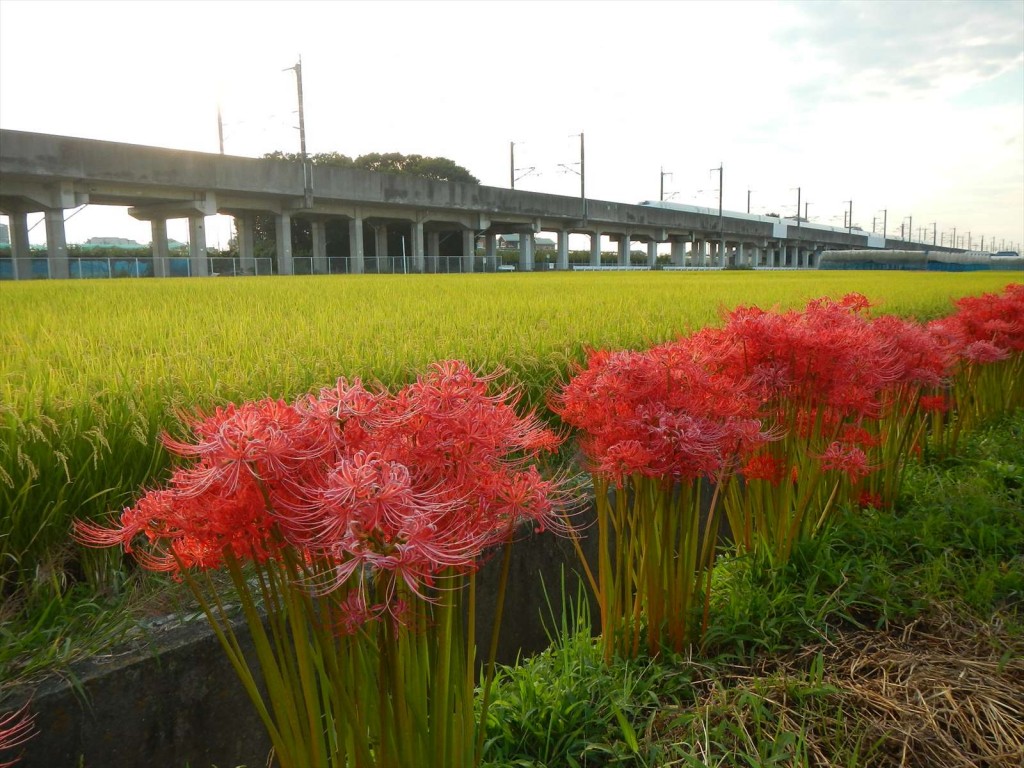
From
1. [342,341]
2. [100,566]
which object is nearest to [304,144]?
[342,341]

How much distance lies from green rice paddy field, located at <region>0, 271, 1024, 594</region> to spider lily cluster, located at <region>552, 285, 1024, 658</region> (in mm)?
383

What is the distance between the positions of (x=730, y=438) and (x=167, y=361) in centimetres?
221

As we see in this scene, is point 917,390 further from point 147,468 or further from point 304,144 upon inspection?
point 304,144

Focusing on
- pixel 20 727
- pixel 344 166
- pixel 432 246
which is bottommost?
pixel 20 727

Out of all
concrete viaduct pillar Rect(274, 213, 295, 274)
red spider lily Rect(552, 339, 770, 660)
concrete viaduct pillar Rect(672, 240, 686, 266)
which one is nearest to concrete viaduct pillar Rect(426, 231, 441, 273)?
concrete viaduct pillar Rect(274, 213, 295, 274)

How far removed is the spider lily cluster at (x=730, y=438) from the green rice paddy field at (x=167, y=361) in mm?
383

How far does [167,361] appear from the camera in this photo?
285 centimetres

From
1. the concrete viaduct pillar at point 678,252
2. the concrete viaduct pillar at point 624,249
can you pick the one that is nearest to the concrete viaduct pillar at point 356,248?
the concrete viaduct pillar at point 624,249

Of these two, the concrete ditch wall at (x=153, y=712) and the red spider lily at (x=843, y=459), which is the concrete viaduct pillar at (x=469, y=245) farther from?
the concrete ditch wall at (x=153, y=712)

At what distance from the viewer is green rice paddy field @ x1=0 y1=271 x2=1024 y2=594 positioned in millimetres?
1819

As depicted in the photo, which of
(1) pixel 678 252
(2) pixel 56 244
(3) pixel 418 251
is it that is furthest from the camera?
(1) pixel 678 252

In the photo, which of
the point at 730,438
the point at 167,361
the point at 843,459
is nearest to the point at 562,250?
the point at 167,361

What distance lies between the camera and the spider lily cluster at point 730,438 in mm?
1621

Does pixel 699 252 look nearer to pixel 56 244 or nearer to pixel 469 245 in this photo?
pixel 469 245
